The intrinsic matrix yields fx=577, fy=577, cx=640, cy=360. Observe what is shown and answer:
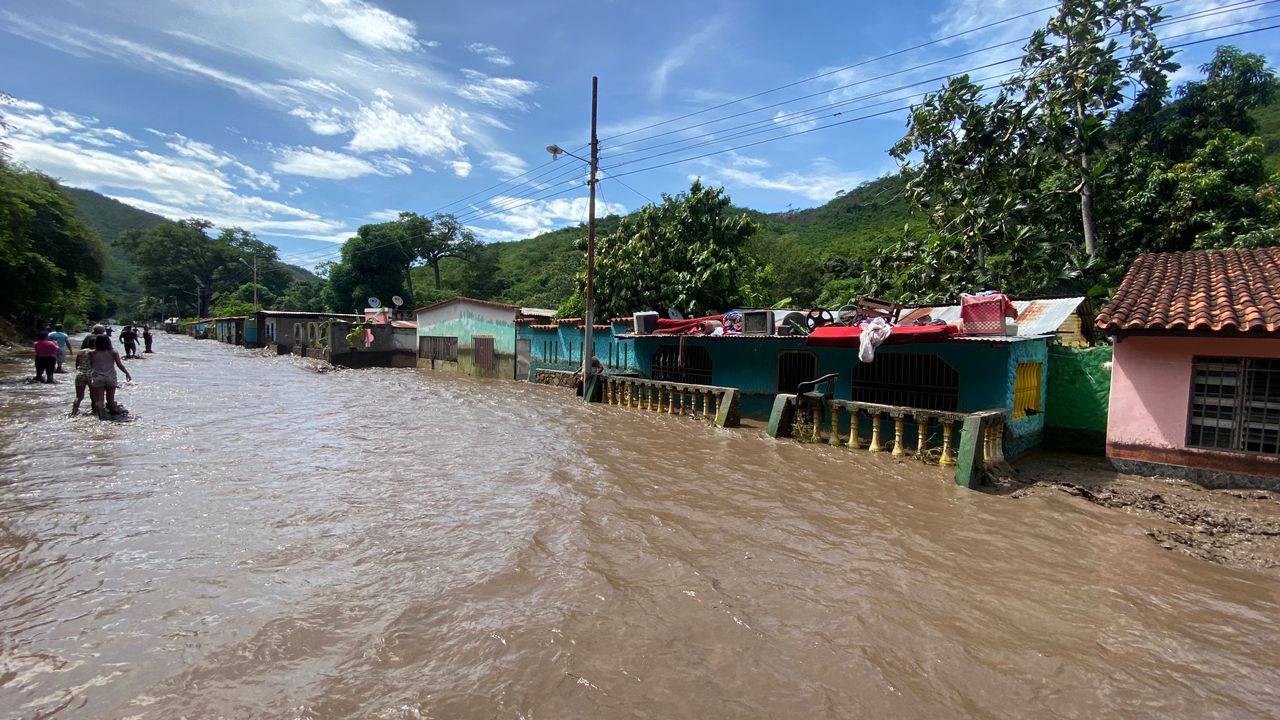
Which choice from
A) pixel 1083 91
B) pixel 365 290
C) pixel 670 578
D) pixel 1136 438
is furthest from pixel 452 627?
pixel 365 290

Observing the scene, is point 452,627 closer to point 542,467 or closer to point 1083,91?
point 542,467

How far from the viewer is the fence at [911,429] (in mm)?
7547

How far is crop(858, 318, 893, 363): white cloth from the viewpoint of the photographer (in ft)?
28.8

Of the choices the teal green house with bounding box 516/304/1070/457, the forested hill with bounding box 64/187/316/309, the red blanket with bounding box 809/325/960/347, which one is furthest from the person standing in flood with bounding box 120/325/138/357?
the forested hill with bounding box 64/187/316/309

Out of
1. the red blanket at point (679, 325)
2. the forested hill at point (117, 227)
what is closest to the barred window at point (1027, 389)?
the red blanket at point (679, 325)

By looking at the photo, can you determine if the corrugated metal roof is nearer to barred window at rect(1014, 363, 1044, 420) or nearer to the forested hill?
barred window at rect(1014, 363, 1044, 420)

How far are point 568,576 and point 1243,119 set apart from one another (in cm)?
2680

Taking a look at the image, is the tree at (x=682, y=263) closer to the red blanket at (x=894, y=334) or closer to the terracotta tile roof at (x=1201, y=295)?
the red blanket at (x=894, y=334)

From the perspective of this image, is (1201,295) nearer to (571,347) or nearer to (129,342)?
(571,347)

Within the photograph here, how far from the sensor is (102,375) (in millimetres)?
10914

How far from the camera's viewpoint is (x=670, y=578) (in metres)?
4.72

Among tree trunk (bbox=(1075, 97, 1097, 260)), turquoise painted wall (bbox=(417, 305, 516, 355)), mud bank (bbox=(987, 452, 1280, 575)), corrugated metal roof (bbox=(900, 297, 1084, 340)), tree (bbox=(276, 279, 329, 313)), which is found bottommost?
mud bank (bbox=(987, 452, 1280, 575))

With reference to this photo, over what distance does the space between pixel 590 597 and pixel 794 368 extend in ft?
29.5

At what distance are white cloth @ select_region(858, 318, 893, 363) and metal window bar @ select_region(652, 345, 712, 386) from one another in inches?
218
